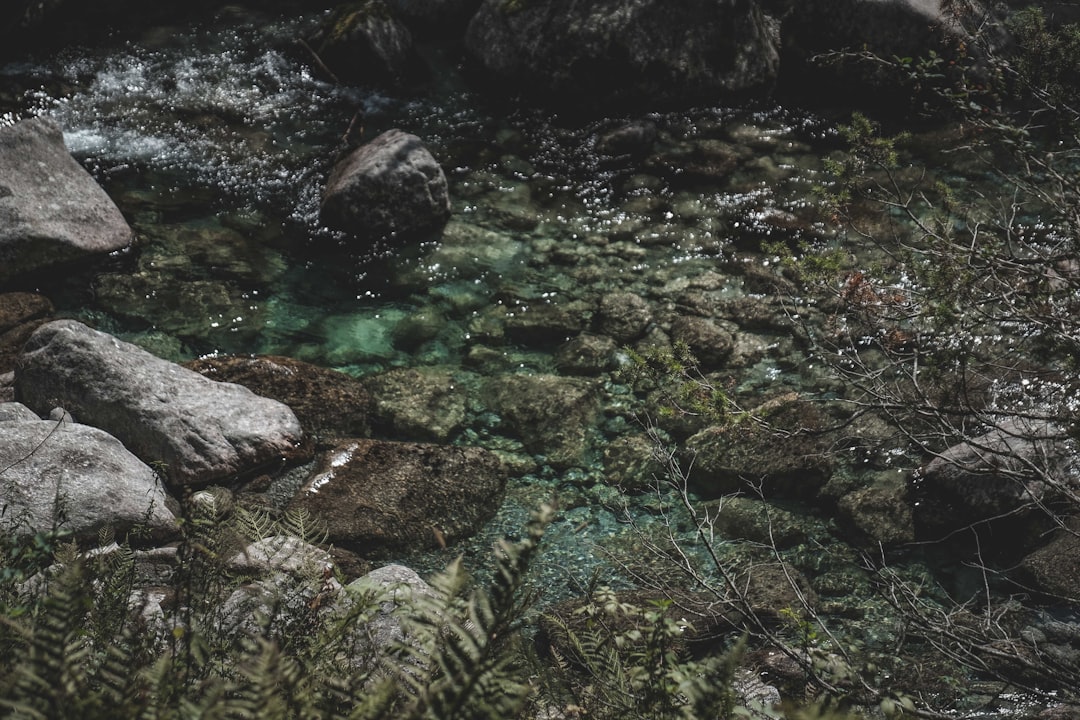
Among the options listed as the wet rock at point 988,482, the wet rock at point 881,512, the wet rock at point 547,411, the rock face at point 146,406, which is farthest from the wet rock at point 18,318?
the wet rock at point 988,482

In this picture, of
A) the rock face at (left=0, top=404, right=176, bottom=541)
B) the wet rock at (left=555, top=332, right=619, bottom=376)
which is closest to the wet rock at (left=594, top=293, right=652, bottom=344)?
the wet rock at (left=555, top=332, right=619, bottom=376)

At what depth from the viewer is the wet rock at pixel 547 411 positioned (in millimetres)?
5816

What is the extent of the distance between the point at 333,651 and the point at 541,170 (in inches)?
268

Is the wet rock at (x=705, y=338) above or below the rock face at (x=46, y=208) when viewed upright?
below

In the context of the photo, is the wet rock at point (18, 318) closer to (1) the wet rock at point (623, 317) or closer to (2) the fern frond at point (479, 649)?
(1) the wet rock at point (623, 317)

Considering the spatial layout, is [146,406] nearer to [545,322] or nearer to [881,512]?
[545,322]

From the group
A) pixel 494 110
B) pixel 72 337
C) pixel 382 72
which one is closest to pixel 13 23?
pixel 382 72

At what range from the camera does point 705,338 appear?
6.49m

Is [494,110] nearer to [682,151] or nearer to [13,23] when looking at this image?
[682,151]

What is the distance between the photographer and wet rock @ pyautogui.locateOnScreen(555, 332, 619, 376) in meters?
6.39

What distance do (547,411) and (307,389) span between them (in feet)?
5.62

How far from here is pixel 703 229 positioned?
25.5 ft

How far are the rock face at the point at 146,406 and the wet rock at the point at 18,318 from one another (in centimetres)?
71

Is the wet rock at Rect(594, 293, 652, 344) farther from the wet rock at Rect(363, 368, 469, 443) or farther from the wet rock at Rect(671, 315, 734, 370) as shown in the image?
the wet rock at Rect(363, 368, 469, 443)
